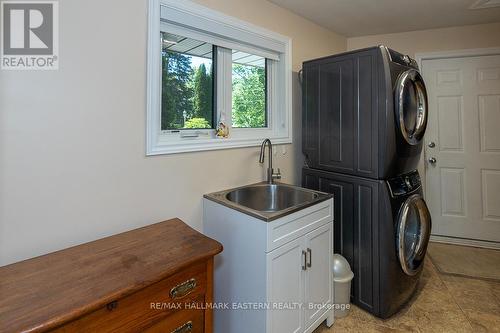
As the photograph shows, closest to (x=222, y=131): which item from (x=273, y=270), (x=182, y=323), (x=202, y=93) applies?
(x=202, y=93)

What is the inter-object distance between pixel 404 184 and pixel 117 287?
1.81 metres

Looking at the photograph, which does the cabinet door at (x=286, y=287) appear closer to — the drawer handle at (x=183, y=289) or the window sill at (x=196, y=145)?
the drawer handle at (x=183, y=289)

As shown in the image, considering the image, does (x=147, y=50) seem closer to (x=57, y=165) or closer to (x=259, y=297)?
(x=57, y=165)

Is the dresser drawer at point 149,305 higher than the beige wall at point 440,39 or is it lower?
lower

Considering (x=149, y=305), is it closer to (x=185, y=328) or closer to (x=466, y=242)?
(x=185, y=328)

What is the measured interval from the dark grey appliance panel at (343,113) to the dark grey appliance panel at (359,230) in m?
0.09

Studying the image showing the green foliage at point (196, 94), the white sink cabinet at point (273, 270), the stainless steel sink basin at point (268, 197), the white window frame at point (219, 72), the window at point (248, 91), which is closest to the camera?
the white sink cabinet at point (273, 270)

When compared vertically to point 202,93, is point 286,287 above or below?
below

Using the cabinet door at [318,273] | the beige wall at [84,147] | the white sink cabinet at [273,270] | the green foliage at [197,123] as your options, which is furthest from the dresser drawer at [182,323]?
the green foliage at [197,123]

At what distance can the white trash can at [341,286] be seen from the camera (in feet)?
6.05

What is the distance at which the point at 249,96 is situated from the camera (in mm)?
2211

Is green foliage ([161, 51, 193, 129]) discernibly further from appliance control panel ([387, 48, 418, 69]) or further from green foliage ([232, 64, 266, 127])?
appliance control panel ([387, 48, 418, 69])

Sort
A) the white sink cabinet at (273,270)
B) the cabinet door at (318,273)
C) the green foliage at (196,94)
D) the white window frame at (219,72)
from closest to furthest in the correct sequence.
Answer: the white sink cabinet at (273,270), the white window frame at (219,72), the cabinet door at (318,273), the green foliage at (196,94)

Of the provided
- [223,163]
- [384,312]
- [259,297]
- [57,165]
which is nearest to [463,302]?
[384,312]
